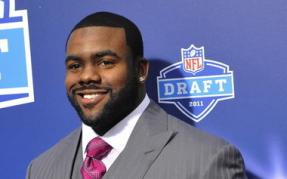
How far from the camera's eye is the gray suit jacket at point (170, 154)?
1.04m

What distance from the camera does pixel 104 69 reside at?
1.09 m

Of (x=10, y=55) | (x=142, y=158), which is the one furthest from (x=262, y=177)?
(x=10, y=55)

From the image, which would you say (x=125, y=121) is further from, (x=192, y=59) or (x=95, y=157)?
(x=192, y=59)

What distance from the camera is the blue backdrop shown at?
120 cm

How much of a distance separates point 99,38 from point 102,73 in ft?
0.25

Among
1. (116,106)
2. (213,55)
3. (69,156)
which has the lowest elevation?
(69,156)

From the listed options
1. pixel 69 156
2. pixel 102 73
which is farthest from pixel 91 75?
pixel 69 156

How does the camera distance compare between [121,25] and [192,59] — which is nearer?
[121,25]

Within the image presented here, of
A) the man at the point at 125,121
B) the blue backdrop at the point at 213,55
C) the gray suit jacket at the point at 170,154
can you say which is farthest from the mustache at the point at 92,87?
the blue backdrop at the point at 213,55

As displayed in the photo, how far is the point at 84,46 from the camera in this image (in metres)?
1.10

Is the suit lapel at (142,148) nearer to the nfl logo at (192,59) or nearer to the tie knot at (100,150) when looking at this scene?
the tie knot at (100,150)

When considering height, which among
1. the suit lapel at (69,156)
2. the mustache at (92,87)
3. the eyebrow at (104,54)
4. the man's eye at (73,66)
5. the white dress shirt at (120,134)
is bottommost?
the suit lapel at (69,156)

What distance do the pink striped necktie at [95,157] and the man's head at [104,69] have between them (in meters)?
0.04

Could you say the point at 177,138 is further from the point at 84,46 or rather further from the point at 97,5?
the point at 97,5
